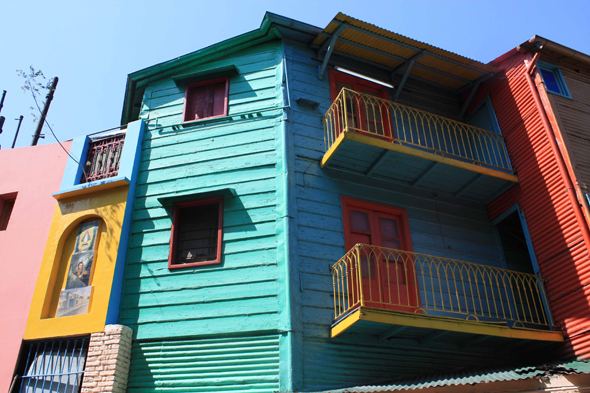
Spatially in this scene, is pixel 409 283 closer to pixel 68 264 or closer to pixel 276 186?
pixel 276 186

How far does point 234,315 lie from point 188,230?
2125 millimetres

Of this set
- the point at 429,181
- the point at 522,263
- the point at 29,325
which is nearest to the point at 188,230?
the point at 29,325

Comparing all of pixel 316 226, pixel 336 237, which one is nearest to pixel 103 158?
pixel 316 226

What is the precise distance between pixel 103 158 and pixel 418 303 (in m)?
7.23

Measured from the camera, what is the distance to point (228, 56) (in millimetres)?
11680

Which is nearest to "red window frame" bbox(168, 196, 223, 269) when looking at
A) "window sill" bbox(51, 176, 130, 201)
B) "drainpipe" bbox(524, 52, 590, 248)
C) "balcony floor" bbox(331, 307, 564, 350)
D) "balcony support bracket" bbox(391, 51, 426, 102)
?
"window sill" bbox(51, 176, 130, 201)

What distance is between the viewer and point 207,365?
812cm

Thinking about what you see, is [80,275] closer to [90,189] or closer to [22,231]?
[90,189]

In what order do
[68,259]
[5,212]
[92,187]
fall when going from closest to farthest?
[68,259] → [92,187] → [5,212]

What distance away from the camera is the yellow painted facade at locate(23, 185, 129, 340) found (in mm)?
8750

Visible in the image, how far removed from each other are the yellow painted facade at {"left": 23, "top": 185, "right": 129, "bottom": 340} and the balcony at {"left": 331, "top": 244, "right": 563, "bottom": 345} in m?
4.16

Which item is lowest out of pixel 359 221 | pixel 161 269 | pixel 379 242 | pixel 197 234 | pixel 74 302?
pixel 74 302

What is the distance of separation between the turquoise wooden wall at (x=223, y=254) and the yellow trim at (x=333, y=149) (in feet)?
2.98

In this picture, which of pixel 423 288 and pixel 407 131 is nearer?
pixel 423 288
